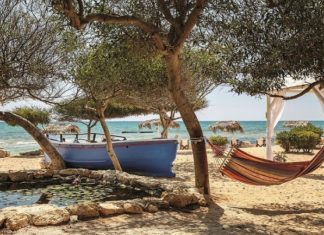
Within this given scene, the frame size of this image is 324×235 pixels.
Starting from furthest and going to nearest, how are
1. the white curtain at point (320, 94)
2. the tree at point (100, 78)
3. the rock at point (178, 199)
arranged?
1. the white curtain at point (320, 94)
2. the tree at point (100, 78)
3. the rock at point (178, 199)

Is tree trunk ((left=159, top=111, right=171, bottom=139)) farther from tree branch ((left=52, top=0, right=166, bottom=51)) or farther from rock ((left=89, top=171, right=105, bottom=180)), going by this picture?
tree branch ((left=52, top=0, right=166, bottom=51))

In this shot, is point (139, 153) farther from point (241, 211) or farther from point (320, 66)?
point (320, 66)

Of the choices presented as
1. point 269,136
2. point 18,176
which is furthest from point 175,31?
point 269,136

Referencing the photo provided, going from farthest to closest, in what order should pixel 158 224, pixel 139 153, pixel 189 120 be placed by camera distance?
1. pixel 139 153
2. pixel 189 120
3. pixel 158 224

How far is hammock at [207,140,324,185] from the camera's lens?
6.66 metres

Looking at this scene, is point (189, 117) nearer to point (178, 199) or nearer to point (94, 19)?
point (178, 199)

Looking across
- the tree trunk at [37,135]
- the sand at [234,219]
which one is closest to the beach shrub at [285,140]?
the sand at [234,219]

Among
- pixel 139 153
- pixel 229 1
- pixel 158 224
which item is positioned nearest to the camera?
pixel 158 224

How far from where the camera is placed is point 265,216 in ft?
20.2

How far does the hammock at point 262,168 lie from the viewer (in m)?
6.66

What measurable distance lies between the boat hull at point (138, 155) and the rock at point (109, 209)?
20.8 ft

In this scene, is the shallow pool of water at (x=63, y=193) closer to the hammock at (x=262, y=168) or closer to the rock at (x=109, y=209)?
the hammock at (x=262, y=168)

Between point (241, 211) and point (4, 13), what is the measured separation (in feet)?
19.7

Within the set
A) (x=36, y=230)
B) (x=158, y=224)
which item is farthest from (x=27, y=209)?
(x=158, y=224)
